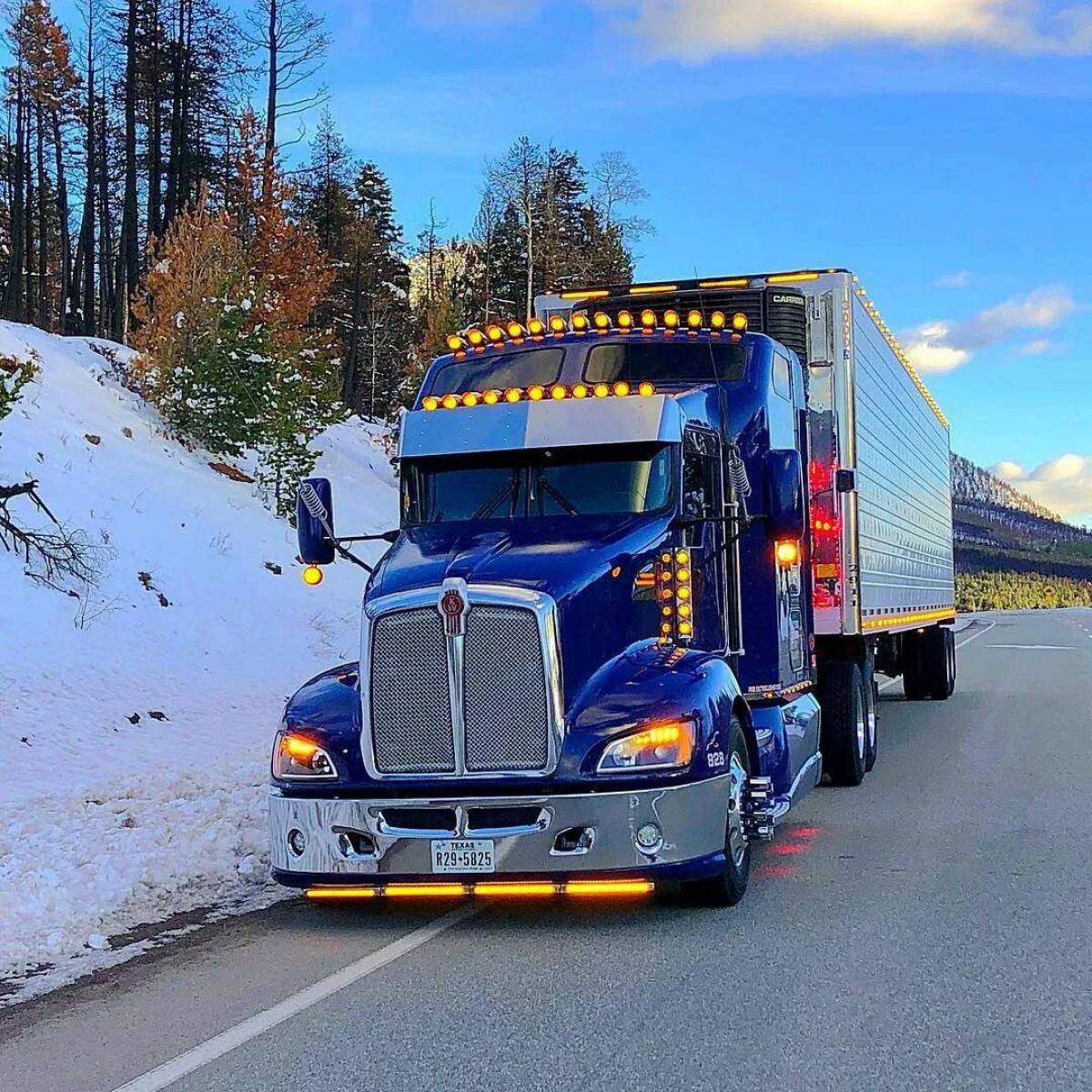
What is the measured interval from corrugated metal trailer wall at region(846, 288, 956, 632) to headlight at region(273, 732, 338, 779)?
613cm

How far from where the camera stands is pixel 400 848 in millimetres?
6637

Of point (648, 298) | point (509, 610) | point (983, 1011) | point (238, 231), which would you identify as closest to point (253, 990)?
point (509, 610)

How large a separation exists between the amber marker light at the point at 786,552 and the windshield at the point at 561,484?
1.51m

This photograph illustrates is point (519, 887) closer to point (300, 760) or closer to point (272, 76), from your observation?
point (300, 760)

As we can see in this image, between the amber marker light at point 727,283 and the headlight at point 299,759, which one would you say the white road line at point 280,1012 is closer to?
the headlight at point 299,759

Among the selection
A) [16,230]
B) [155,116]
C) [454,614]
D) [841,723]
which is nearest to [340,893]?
[454,614]

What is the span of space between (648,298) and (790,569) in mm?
3078

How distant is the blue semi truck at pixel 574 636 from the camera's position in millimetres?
6594

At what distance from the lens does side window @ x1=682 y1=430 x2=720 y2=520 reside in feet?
26.1

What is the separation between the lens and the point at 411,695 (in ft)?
22.1

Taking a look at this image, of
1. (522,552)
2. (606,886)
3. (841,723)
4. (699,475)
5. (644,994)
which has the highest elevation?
(699,475)

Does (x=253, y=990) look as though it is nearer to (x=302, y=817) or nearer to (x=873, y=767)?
(x=302, y=817)

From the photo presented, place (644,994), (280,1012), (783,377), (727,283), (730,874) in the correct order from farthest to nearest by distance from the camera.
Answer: (727,283)
(783,377)
(730,874)
(644,994)
(280,1012)

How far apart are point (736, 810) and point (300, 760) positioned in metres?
2.16
